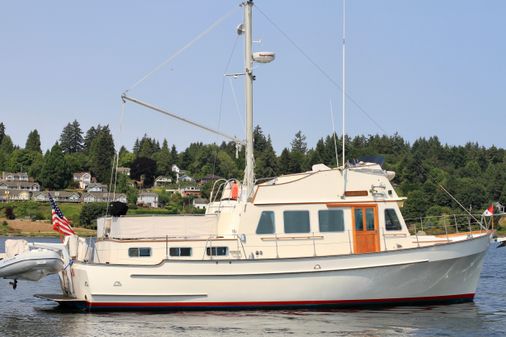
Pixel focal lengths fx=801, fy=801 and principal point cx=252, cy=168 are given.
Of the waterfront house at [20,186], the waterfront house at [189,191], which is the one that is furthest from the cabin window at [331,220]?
the waterfront house at [20,186]

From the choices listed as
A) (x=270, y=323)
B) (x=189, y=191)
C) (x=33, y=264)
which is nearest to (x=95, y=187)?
(x=189, y=191)

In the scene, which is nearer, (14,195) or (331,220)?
(331,220)

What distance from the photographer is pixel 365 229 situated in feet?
72.3

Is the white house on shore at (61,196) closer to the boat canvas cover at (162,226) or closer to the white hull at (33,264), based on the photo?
the white hull at (33,264)

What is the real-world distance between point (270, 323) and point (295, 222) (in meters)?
3.25

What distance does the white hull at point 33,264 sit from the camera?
22.1 meters

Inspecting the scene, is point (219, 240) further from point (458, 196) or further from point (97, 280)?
point (458, 196)

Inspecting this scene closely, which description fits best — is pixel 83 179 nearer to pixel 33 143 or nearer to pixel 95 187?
pixel 95 187

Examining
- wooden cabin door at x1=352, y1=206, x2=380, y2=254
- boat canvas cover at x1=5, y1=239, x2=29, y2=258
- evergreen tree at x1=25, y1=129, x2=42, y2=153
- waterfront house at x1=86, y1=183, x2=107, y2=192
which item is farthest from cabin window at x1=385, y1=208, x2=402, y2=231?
evergreen tree at x1=25, y1=129, x2=42, y2=153

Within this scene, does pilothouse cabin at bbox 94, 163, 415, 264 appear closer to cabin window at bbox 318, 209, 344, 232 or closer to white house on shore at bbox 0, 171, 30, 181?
cabin window at bbox 318, 209, 344, 232

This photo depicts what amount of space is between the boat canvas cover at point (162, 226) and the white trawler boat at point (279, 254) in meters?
0.03

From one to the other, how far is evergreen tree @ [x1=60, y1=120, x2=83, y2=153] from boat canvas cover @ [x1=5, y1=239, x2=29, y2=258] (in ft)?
537

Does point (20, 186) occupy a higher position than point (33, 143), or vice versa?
point (33, 143)

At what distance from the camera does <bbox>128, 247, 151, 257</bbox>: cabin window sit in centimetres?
2188
